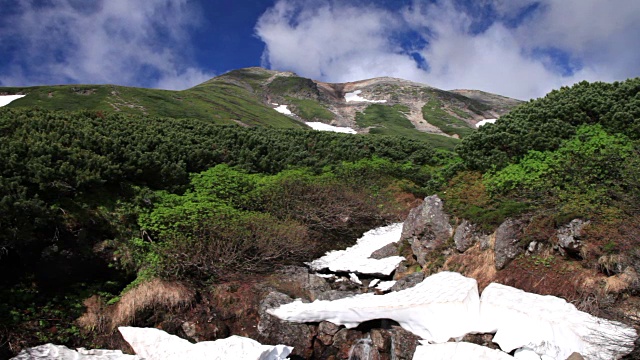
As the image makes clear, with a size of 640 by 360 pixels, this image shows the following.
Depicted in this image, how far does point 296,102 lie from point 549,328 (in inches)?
2801

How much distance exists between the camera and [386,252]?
13.3m

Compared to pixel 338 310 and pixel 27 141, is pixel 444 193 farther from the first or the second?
pixel 27 141

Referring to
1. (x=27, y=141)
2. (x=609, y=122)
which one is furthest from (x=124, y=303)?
(x=609, y=122)

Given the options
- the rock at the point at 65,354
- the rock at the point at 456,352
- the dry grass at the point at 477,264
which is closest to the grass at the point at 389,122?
the dry grass at the point at 477,264

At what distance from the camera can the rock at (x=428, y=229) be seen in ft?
38.3

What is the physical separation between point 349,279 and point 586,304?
6.35 meters

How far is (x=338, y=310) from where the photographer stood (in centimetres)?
871

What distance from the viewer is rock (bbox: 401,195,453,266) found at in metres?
11.7

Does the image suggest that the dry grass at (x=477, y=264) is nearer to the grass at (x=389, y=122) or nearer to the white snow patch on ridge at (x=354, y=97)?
the grass at (x=389, y=122)

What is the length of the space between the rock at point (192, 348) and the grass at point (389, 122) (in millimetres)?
45071

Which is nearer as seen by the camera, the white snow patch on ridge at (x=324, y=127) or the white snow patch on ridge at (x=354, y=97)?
the white snow patch on ridge at (x=324, y=127)

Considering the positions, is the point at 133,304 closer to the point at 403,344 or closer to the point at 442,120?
the point at 403,344

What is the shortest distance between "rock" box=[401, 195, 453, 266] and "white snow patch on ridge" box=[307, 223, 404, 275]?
0.79 meters

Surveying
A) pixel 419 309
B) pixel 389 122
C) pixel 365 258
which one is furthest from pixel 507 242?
pixel 389 122
